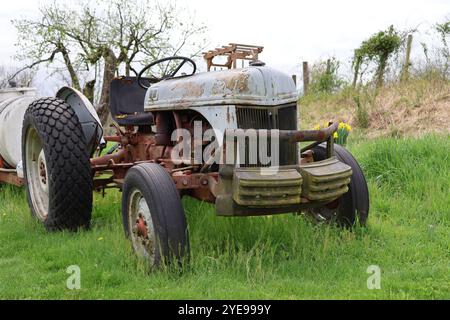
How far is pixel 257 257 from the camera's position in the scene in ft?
11.0

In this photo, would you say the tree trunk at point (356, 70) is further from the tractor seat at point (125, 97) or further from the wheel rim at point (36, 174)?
the wheel rim at point (36, 174)

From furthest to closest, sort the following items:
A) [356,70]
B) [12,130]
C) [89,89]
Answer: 1. [89,89]
2. [356,70]
3. [12,130]

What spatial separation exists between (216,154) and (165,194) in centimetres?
42

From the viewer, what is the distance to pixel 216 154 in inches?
132

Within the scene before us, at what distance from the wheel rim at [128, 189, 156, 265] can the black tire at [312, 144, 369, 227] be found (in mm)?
1403

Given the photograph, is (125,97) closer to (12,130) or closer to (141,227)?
(12,130)

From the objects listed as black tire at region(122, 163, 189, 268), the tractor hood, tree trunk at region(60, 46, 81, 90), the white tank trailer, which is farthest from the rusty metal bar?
tree trunk at region(60, 46, 81, 90)

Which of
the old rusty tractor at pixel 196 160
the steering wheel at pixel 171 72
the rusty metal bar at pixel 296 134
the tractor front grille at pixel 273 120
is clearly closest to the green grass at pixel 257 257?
the old rusty tractor at pixel 196 160

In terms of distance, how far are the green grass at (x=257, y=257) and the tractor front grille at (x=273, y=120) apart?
644 millimetres

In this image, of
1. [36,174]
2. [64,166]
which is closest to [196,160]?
[64,166]

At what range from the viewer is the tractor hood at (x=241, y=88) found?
3283 mm

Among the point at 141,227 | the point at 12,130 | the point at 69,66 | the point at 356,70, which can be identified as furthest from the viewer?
the point at 69,66

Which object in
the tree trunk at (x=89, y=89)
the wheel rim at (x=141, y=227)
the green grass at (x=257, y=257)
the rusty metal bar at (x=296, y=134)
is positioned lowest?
the green grass at (x=257, y=257)

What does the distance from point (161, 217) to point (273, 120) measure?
0.94 m
